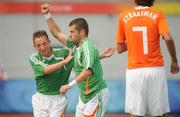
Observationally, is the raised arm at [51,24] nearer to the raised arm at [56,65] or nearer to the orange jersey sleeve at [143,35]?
the raised arm at [56,65]

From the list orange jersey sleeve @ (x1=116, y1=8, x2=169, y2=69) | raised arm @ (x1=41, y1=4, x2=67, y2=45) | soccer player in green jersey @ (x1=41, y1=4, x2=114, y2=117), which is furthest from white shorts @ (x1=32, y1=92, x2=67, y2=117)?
orange jersey sleeve @ (x1=116, y1=8, x2=169, y2=69)

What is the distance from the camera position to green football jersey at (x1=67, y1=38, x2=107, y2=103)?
766 centimetres

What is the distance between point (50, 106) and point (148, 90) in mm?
1482

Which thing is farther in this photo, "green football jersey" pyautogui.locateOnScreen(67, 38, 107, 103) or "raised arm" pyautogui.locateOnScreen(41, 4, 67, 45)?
"raised arm" pyautogui.locateOnScreen(41, 4, 67, 45)

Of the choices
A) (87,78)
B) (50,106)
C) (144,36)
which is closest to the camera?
(144,36)

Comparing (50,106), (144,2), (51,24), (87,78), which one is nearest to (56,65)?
(87,78)

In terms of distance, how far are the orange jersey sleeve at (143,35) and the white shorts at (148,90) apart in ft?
0.29

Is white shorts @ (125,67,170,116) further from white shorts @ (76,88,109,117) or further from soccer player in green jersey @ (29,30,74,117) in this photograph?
soccer player in green jersey @ (29,30,74,117)

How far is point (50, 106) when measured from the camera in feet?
27.7

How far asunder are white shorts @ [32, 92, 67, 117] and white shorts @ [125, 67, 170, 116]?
1192mm

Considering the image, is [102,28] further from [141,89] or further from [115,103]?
[141,89]

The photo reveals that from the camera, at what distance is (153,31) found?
24.5ft

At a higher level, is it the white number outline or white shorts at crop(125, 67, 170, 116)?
the white number outline

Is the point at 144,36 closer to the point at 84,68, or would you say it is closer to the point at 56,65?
the point at 84,68
